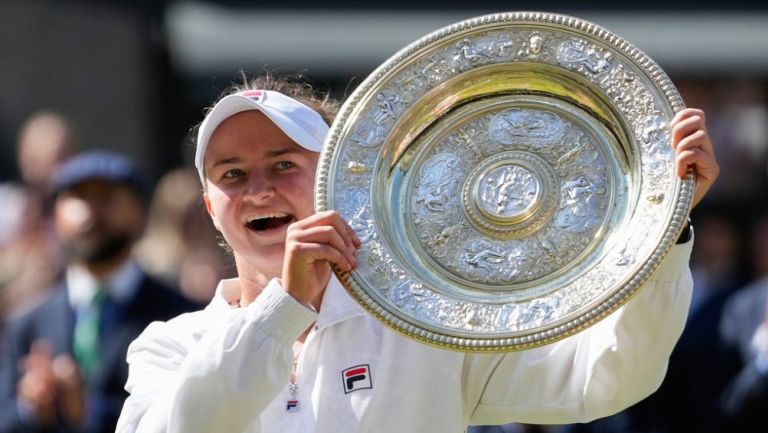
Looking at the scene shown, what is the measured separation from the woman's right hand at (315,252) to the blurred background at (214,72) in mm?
4560

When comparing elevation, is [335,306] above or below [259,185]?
below

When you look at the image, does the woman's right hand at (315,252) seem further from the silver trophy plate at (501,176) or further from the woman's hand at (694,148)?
the woman's hand at (694,148)

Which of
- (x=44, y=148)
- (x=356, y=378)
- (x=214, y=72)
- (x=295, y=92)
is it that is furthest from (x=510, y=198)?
(x=214, y=72)

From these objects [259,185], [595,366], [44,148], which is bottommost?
[595,366]

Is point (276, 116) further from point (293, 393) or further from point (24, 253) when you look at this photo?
point (24, 253)

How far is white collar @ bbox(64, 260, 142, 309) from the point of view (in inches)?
292

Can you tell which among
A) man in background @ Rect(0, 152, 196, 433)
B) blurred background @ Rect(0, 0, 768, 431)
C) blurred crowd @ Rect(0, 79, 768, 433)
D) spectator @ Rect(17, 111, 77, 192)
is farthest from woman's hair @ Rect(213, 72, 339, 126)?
spectator @ Rect(17, 111, 77, 192)

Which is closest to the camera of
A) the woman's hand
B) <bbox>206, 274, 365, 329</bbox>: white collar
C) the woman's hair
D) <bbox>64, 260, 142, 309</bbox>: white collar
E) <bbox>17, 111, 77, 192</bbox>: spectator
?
the woman's hand

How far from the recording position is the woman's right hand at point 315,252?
3.93 metres

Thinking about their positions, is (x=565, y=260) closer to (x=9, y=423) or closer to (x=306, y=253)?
(x=306, y=253)

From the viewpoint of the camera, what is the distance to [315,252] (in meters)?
3.91

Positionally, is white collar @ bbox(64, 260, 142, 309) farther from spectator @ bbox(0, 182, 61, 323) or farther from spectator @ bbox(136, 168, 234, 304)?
spectator @ bbox(0, 182, 61, 323)

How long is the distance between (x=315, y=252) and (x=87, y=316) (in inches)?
148

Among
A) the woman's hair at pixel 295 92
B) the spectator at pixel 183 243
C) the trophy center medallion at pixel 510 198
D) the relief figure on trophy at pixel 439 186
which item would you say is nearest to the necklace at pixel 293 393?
the relief figure on trophy at pixel 439 186
